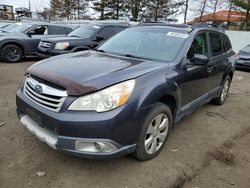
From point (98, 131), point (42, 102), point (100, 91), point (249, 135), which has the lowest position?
point (249, 135)

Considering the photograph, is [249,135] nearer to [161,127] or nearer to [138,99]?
[161,127]

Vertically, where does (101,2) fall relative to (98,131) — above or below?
above

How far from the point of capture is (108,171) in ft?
9.40

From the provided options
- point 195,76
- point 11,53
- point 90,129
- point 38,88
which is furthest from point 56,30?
point 90,129

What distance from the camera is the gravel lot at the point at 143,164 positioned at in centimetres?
270

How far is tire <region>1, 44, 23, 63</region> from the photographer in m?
9.45

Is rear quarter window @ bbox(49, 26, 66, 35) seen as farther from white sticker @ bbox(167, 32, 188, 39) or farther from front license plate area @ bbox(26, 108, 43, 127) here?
front license plate area @ bbox(26, 108, 43, 127)

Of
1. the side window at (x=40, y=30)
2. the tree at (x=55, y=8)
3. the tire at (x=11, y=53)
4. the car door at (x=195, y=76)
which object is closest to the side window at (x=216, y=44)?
the car door at (x=195, y=76)

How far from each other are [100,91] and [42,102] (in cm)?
68

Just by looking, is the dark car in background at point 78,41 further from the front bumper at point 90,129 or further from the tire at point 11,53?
the front bumper at point 90,129

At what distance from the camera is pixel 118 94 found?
8.13 ft

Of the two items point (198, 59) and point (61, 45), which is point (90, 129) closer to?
point (198, 59)

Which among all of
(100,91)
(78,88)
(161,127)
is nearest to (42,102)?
(78,88)

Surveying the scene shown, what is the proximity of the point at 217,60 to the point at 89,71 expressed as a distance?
285cm
